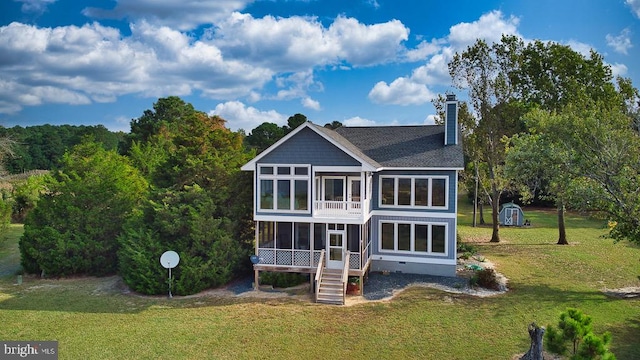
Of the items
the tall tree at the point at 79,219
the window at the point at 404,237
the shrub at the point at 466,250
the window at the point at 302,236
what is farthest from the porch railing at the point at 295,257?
the tall tree at the point at 79,219

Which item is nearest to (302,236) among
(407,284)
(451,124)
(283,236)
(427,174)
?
(283,236)

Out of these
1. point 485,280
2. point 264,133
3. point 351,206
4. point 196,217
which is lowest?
point 485,280

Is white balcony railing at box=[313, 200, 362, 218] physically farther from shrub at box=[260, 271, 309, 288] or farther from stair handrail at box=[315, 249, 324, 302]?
shrub at box=[260, 271, 309, 288]

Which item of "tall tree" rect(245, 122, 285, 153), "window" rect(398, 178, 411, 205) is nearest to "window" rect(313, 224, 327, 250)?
"window" rect(398, 178, 411, 205)

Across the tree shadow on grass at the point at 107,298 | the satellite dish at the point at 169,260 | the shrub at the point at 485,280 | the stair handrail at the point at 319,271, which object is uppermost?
the satellite dish at the point at 169,260

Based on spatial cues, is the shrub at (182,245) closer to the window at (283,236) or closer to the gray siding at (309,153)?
the window at (283,236)

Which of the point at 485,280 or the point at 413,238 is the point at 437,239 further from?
the point at 485,280

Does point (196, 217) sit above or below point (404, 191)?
below
